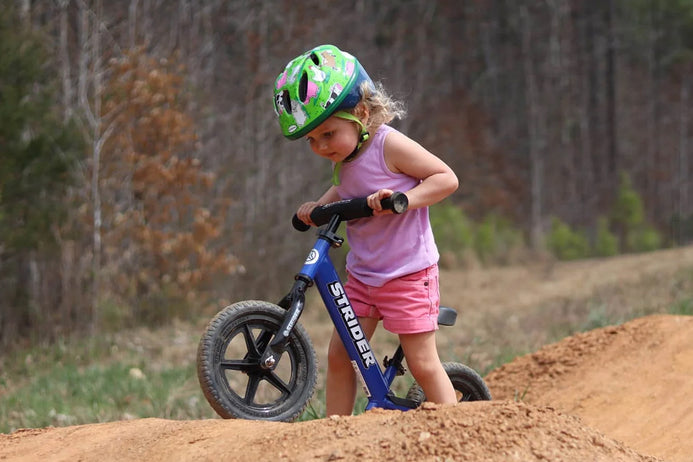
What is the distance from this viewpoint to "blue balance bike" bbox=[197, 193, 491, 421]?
3.43 m

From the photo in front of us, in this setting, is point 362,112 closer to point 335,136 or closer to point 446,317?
point 335,136

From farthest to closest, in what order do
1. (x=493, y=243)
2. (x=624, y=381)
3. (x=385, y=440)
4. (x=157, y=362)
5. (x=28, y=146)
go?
(x=493, y=243) → (x=28, y=146) → (x=157, y=362) → (x=624, y=381) → (x=385, y=440)

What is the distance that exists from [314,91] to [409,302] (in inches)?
36.6

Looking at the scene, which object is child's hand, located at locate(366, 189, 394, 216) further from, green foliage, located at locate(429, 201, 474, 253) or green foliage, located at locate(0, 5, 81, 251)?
green foliage, located at locate(429, 201, 474, 253)

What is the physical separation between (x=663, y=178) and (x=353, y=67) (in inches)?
1100

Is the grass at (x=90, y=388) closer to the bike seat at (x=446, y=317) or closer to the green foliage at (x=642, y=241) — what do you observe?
the bike seat at (x=446, y=317)

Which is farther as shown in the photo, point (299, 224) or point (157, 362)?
point (157, 362)

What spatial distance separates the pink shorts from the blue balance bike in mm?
116

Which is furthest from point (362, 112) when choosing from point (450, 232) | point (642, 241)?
point (642, 241)

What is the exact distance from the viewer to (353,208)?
3.63 m

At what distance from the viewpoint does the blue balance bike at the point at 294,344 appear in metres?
3.43

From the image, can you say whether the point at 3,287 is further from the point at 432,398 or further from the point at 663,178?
the point at 663,178

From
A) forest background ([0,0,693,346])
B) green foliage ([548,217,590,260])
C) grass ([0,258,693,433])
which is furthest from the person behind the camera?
green foliage ([548,217,590,260])

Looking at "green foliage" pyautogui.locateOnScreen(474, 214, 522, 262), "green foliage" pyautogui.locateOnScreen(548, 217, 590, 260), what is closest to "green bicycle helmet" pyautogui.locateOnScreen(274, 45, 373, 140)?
"green foliage" pyautogui.locateOnScreen(474, 214, 522, 262)
